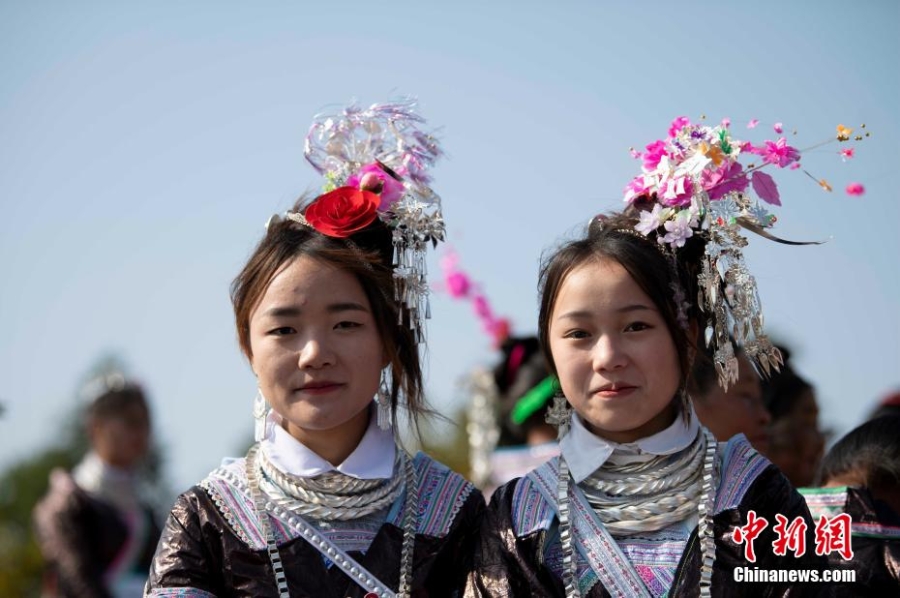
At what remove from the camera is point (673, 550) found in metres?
3.27

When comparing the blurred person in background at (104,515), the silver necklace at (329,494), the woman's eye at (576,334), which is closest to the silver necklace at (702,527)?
the woman's eye at (576,334)

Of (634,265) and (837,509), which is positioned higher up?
(634,265)

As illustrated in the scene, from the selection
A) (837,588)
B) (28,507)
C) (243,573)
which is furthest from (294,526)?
(28,507)

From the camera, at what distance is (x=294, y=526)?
3.41 metres

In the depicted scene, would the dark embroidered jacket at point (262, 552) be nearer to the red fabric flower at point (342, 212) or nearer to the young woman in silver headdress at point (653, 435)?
the young woman in silver headdress at point (653, 435)

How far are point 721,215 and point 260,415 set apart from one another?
146cm

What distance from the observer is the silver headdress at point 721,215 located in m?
3.39

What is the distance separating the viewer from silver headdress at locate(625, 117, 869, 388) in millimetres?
3387

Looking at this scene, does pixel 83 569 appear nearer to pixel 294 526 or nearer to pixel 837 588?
pixel 294 526

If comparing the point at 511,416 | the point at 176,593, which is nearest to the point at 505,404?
the point at 511,416

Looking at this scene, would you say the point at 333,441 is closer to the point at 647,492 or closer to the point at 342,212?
the point at 342,212

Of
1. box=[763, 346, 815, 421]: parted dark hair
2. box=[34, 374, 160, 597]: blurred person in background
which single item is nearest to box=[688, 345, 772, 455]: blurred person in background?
box=[763, 346, 815, 421]: parted dark hair

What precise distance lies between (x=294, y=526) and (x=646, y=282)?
1183 mm

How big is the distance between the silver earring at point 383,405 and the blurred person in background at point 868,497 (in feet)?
4.49
